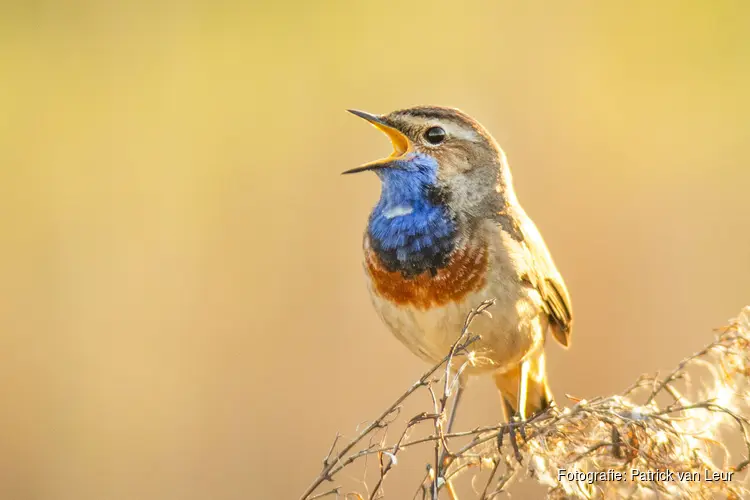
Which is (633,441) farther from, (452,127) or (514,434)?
(452,127)

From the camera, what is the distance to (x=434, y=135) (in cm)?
397

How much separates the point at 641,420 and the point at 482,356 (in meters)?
1.08

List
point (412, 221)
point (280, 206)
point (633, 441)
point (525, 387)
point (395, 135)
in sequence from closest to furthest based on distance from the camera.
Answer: point (633, 441)
point (412, 221)
point (395, 135)
point (525, 387)
point (280, 206)

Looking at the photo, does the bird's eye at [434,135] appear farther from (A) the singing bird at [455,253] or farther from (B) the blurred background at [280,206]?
(B) the blurred background at [280,206]

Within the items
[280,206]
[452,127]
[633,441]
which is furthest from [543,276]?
[280,206]

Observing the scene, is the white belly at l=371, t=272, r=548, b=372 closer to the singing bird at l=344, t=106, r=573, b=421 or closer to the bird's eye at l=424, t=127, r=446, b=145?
the singing bird at l=344, t=106, r=573, b=421

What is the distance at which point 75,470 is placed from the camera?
21.2 feet

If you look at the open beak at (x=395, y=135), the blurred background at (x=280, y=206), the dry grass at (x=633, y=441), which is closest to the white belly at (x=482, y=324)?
the open beak at (x=395, y=135)

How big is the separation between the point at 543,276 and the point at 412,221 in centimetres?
64

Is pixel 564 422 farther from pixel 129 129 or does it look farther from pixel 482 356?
pixel 129 129

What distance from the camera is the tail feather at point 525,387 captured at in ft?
13.5

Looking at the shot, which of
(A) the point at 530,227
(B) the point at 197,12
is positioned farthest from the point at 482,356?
(B) the point at 197,12

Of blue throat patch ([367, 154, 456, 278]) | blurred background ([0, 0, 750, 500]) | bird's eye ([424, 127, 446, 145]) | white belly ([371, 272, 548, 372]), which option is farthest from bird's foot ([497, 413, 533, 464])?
blurred background ([0, 0, 750, 500])

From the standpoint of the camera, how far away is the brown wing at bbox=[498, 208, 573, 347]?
12.4 feet
